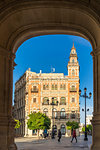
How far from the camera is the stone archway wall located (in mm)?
13656

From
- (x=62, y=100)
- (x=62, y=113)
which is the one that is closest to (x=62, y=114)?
(x=62, y=113)

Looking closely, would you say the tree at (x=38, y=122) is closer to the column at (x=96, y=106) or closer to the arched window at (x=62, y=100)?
the arched window at (x=62, y=100)

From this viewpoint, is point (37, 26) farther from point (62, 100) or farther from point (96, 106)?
point (62, 100)

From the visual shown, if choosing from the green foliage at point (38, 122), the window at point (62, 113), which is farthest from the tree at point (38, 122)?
the window at point (62, 113)

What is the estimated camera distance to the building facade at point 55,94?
76.1m

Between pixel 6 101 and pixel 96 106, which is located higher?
pixel 6 101

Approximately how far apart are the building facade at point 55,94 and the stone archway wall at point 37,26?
60115 millimetres

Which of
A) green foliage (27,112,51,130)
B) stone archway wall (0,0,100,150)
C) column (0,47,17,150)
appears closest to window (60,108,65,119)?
green foliage (27,112,51,130)

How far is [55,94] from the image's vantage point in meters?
77.9

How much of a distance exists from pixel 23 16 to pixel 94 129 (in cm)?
676

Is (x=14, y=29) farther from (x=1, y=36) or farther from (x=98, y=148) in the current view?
(x=98, y=148)

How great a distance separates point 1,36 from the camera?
15.0 metres

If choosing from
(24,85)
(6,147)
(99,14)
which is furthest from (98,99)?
(24,85)

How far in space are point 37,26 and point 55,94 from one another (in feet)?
204
